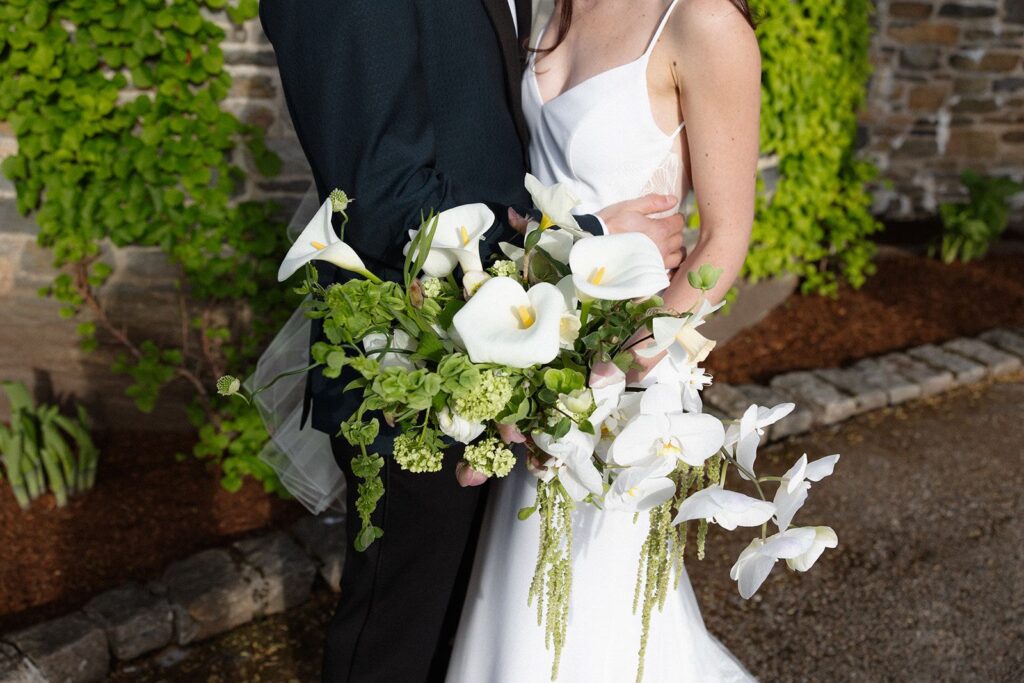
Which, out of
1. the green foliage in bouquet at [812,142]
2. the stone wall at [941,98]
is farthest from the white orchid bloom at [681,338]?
the stone wall at [941,98]

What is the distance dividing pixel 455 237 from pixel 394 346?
18 cm

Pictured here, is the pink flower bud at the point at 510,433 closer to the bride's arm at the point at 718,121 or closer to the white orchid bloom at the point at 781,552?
the white orchid bloom at the point at 781,552

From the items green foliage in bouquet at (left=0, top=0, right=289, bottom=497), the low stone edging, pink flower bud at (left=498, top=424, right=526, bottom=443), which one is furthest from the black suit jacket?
green foliage in bouquet at (left=0, top=0, right=289, bottom=497)

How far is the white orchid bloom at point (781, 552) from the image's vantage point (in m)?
1.25

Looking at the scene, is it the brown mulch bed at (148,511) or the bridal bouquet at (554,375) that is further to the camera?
the brown mulch bed at (148,511)

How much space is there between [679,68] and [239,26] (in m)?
1.92

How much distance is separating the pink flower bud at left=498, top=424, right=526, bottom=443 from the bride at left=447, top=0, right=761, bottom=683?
0.52 meters

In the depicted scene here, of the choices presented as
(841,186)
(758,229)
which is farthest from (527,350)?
(841,186)

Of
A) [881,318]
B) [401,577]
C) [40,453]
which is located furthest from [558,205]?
[881,318]

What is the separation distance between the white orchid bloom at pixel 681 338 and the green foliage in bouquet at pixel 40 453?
2.53m

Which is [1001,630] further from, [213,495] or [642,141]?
[213,495]

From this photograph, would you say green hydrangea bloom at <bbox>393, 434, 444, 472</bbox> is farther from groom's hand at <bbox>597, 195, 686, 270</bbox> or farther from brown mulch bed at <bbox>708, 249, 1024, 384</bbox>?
brown mulch bed at <bbox>708, 249, 1024, 384</bbox>

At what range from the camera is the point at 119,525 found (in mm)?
3289

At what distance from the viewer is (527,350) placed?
1183 mm
